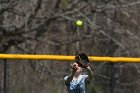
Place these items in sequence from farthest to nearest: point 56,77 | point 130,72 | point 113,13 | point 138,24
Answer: point 138,24 → point 113,13 → point 130,72 → point 56,77

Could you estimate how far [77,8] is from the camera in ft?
42.0

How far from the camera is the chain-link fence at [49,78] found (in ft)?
29.5

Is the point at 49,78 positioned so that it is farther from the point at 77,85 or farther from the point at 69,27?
the point at 69,27

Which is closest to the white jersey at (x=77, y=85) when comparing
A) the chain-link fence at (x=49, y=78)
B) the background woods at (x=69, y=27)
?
the chain-link fence at (x=49, y=78)

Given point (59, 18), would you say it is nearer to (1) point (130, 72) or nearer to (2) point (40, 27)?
(2) point (40, 27)

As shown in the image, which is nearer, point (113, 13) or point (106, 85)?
point (106, 85)

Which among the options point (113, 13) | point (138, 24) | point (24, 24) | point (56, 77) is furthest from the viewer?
point (138, 24)

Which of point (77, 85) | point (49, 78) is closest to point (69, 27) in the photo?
point (49, 78)

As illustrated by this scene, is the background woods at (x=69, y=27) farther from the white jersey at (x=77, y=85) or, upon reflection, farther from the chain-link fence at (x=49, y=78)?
the white jersey at (x=77, y=85)

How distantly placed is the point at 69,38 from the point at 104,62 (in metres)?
4.51

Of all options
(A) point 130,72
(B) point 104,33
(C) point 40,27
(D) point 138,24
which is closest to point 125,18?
(D) point 138,24

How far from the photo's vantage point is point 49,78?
9109mm

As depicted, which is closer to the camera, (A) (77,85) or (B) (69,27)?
(A) (77,85)

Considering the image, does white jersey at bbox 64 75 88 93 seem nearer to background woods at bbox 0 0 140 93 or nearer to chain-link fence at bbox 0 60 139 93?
chain-link fence at bbox 0 60 139 93
